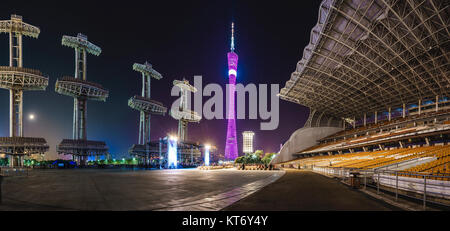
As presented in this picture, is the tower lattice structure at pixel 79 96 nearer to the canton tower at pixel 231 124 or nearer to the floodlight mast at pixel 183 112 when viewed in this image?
the floodlight mast at pixel 183 112

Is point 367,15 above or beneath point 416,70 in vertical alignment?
above

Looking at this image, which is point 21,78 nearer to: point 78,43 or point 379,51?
point 78,43

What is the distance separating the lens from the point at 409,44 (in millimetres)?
28625

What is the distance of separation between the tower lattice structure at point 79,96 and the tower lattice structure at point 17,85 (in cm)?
599

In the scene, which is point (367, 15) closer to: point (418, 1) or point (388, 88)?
point (418, 1)

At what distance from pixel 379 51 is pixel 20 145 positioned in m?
86.1

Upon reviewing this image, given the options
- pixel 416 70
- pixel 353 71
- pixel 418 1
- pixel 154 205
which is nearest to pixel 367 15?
pixel 418 1

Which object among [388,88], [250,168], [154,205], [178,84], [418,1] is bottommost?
[250,168]

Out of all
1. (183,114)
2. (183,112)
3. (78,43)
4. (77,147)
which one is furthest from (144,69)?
(77,147)

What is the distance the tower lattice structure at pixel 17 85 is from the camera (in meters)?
59.5

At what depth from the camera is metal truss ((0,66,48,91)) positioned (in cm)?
5865

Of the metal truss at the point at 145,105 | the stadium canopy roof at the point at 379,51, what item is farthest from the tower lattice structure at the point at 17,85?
the stadium canopy roof at the point at 379,51

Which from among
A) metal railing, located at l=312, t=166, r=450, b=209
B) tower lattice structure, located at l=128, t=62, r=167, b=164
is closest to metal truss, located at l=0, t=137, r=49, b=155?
tower lattice structure, located at l=128, t=62, r=167, b=164

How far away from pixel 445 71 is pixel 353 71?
12130mm
